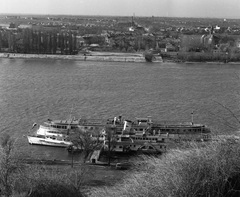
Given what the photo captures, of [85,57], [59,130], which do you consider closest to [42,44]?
[85,57]

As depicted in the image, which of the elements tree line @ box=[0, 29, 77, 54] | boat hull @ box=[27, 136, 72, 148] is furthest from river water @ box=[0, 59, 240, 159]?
tree line @ box=[0, 29, 77, 54]

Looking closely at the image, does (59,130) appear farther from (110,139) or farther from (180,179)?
(180,179)

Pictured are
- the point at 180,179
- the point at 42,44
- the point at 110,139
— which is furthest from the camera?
the point at 42,44

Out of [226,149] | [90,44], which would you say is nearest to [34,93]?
[226,149]

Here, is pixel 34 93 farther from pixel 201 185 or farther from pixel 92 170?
pixel 201 185

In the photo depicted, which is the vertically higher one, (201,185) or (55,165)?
(201,185)

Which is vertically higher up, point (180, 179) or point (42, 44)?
point (180, 179)
